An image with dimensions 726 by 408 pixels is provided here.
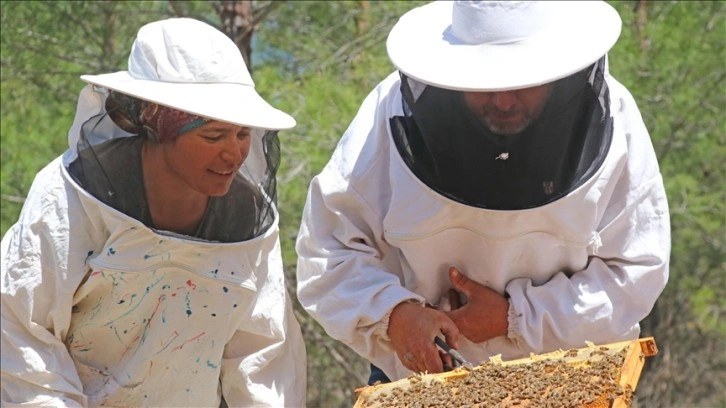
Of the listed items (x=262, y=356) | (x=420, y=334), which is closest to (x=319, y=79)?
(x=262, y=356)

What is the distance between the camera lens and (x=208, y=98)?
11.7 feet

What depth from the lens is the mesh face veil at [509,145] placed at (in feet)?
11.2

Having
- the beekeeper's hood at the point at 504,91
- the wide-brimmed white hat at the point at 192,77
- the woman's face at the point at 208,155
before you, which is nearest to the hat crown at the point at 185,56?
the wide-brimmed white hat at the point at 192,77

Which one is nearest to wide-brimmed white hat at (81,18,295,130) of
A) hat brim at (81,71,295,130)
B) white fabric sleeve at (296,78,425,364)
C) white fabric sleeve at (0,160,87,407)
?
hat brim at (81,71,295,130)

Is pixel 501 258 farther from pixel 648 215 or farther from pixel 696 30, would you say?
pixel 696 30

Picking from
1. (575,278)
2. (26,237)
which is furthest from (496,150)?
(26,237)

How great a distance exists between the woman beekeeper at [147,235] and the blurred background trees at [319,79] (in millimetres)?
3826

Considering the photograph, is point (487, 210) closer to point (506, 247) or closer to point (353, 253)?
point (506, 247)

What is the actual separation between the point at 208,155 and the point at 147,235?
0.30m

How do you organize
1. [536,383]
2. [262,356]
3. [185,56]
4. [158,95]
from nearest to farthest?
[536,383] → [158,95] → [185,56] → [262,356]

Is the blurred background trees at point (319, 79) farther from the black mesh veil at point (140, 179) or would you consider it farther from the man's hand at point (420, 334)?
the man's hand at point (420, 334)

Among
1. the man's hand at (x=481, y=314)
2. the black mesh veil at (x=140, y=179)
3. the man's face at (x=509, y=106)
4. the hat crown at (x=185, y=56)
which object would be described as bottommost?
the man's hand at (x=481, y=314)

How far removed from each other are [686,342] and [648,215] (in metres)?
7.07

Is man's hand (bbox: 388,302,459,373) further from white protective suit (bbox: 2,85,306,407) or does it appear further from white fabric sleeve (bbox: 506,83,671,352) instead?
white protective suit (bbox: 2,85,306,407)
